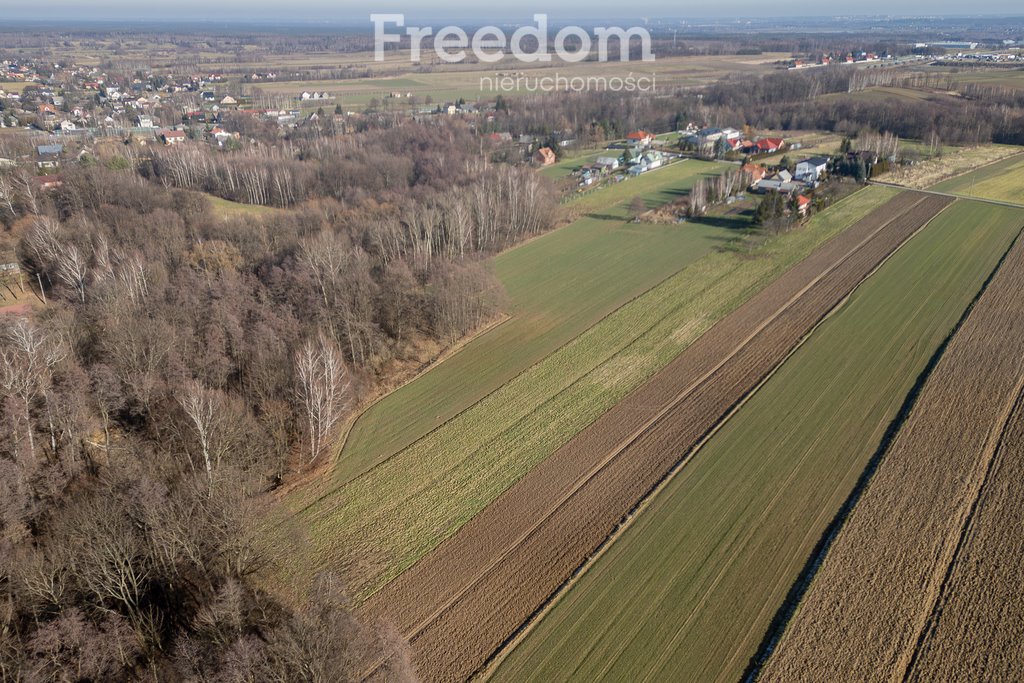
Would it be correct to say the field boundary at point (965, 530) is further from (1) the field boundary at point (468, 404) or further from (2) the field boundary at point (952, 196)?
(2) the field boundary at point (952, 196)

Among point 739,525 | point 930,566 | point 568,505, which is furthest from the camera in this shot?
point 568,505

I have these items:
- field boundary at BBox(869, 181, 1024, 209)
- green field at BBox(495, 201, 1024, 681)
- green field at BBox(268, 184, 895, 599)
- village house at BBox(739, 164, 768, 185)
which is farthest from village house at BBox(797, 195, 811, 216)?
green field at BBox(495, 201, 1024, 681)

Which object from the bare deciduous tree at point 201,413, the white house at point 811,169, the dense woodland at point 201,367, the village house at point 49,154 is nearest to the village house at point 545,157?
the dense woodland at point 201,367

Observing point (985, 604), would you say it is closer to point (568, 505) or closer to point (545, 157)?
point (568, 505)

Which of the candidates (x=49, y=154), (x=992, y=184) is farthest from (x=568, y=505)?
(x=49, y=154)

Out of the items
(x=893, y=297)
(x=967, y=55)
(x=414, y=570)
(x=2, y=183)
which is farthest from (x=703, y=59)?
(x=414, y=570)
